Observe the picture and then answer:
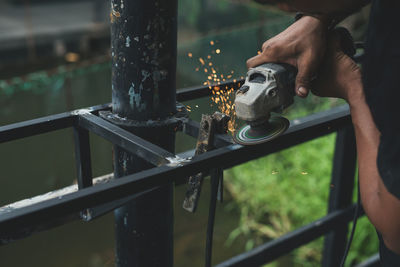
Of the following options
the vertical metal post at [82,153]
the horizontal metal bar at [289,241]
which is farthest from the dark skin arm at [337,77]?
the horizontal metal bar at [289,241]

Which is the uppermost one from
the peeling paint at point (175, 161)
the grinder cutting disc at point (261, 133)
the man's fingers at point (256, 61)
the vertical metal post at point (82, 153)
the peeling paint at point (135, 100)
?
the man's fingers at point (256, 61)

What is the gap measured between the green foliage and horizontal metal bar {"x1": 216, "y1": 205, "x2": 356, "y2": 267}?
Answer: 1559 millimetres

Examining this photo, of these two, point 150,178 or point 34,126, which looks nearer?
point 150,178

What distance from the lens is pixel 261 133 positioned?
52.1 inches

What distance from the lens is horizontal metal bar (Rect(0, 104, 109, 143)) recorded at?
1.34 metres

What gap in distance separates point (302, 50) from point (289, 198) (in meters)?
3.13

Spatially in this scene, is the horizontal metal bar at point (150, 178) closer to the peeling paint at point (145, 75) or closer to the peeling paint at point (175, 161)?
the peeling paint at point (175, 161)

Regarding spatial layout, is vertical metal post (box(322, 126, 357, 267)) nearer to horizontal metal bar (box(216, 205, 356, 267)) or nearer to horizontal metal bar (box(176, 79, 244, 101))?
horizontal metal bar (box(216, 205, 356, 267))

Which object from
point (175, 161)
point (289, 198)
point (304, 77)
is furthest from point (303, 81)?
point (289, 198)

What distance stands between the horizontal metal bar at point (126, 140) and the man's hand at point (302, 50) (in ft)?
1.25

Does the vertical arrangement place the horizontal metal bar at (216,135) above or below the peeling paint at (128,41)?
below

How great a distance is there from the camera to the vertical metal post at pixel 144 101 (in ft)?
4.40

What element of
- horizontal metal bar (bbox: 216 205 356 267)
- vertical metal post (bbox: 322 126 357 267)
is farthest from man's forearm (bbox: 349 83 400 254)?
vertical metal post (bbox: 322 126 357 267)

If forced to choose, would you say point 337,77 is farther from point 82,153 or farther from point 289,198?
point 289,198
